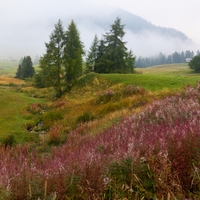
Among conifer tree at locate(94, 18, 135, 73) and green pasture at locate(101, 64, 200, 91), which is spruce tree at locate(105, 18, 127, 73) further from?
green pasture at locate(101, 64, 200, 91)

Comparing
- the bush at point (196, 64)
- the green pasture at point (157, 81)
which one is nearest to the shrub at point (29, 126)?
the green pasture at point (157, 81)

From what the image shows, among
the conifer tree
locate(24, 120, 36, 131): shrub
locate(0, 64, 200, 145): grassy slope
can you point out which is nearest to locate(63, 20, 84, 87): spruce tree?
locate(0, 64, 200, 145): grassy slope

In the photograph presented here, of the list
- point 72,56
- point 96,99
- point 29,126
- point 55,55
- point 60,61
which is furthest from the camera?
point 72,56

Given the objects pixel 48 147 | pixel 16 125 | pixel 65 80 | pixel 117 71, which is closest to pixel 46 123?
pixel 16 125

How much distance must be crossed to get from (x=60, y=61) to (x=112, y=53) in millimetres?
16660

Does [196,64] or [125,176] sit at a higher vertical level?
[196,64]

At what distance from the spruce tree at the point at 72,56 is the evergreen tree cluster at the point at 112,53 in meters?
11.2

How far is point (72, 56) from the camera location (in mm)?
29641

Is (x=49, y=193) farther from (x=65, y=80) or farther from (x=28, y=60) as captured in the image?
(x=28, y=60)

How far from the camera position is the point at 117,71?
41438 millimetres

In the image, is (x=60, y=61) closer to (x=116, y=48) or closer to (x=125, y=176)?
(x=116, y=48)

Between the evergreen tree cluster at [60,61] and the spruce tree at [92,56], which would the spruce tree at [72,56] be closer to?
the evergreen tree cluster at [60,61]

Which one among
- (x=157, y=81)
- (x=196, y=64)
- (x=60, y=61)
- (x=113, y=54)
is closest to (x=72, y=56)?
(x=60, y=61)

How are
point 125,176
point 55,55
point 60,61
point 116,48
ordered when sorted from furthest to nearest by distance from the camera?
point 116,48
point 60,61
point 55,55
point 125,176
